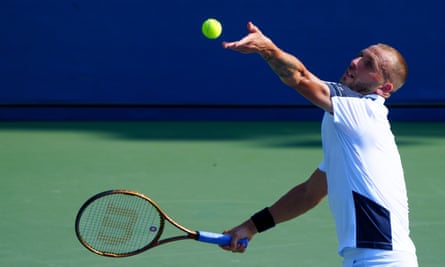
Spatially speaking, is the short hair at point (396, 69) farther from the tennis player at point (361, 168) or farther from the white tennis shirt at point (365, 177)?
the white tennis shirt at point (365, 177)

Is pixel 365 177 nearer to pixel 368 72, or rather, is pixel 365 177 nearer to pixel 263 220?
pixel 368 72

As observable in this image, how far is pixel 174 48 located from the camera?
10648mm

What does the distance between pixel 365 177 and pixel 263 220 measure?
67cm

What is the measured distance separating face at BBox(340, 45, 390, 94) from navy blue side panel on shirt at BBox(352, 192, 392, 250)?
41 centimetres

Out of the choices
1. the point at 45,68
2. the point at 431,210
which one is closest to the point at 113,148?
the point at 45,68

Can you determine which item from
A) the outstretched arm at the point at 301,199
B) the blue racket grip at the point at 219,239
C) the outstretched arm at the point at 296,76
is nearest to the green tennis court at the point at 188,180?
the outstretched arm at the point at 301,199

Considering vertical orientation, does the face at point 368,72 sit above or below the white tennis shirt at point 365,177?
above

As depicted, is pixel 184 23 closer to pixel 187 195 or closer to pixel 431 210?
pixel 187 195

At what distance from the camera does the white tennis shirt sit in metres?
3.38

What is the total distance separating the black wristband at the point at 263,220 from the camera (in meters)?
3.92

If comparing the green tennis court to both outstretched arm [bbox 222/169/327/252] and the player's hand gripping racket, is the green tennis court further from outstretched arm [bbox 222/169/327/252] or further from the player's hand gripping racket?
outstretched arm [bbox 222/169/327/252]

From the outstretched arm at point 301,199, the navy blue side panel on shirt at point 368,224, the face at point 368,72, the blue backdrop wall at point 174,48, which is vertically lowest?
the navy blue side panel on shirt at point 368,224

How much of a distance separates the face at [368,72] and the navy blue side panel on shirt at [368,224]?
41cm

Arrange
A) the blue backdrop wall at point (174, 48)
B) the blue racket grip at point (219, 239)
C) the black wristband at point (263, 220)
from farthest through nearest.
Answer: the blue backdrop wall at point (174, 48) → the black wristband at point (263, 220) → the blue racket grip at point (219, 239)
